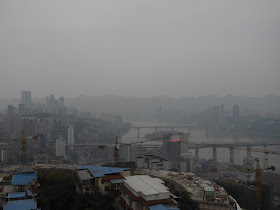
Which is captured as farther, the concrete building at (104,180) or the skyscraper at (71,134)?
the skyscraper at (71,134)

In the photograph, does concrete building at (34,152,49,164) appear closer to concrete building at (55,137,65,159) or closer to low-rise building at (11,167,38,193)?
concrete building at (55,137,65,159)

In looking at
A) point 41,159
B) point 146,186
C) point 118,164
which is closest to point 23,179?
point 146,186

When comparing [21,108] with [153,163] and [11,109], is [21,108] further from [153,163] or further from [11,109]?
[153,163]

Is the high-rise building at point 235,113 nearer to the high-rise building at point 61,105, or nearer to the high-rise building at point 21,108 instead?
the high-rise building at point 61,105

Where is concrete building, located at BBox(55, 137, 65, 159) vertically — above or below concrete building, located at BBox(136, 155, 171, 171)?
below

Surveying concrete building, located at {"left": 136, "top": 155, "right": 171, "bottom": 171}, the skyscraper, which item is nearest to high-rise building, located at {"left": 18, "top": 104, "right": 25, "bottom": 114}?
the skyscraper

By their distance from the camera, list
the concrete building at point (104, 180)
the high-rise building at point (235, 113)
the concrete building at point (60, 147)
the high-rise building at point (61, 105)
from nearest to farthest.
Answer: the concrete building at point (104, 180) → the concrete building at point (60, 147) → the high-rise building at point (61, 105) → the high-rise building at point (235, 113)

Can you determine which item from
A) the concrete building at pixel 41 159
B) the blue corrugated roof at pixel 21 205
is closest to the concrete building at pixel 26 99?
the concrete building at pixel 41 159

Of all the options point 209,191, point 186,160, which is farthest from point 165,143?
point 209,191
